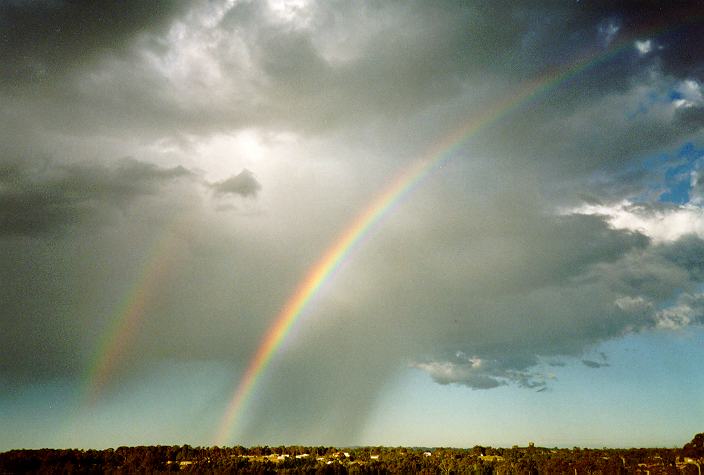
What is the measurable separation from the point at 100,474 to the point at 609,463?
123m

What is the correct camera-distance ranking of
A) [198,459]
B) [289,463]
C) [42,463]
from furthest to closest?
[198,459], [289,463], [42,463]

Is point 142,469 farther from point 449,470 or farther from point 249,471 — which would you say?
point 449,470

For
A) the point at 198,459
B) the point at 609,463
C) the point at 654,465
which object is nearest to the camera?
the point at 654,465

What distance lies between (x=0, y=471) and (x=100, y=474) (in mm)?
21446

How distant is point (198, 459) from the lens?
172 meters

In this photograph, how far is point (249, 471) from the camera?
136 metres

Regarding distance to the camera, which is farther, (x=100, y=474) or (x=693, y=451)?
(x=100, y=474)

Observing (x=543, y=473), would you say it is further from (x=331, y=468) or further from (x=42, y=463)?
(x=42, y=463)

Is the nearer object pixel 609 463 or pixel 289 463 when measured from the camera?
pixel 609 463

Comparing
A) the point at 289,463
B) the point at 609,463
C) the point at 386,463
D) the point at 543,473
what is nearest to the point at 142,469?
the point at 289,463

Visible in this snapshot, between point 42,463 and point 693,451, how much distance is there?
509 ft

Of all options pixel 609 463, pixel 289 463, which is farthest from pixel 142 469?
pixel 609 463

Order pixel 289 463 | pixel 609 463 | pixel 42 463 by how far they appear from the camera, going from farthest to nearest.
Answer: pixel 289 463
pixel 42 463
pixel 609 463

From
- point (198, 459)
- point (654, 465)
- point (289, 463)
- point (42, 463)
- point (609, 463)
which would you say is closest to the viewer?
point (654, 465)
